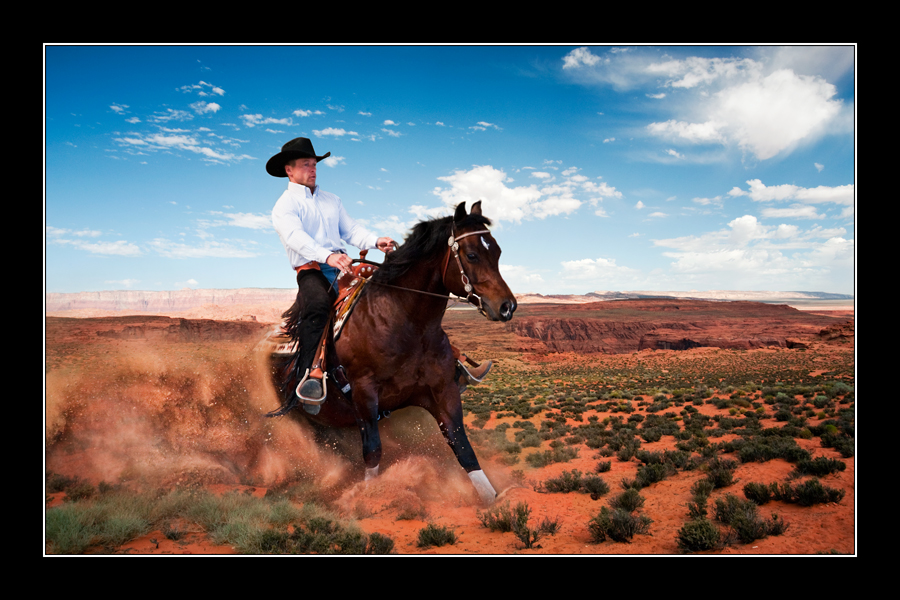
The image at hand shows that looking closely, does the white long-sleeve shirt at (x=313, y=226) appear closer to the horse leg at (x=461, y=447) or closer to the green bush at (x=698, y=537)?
the horse leg at (x=461, y=447)

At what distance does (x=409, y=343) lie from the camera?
521 centimetres

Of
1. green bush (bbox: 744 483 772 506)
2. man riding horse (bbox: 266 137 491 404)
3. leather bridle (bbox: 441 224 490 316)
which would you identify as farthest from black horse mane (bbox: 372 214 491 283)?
green bush (bbox: 744 483 772 506)

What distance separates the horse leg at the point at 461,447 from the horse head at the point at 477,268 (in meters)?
1.58

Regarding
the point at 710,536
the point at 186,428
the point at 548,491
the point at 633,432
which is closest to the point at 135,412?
the point at 186,428

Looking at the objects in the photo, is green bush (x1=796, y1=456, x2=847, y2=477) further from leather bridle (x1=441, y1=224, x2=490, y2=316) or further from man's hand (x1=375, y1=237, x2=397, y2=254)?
man's hand (x1=375, y1=237, x2=397, y2=254)

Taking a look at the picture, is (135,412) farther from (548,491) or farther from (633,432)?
(633,432)

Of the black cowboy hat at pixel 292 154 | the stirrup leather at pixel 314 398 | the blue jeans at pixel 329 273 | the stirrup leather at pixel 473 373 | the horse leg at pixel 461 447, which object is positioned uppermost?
the black cowboy hat at pixel 292 154

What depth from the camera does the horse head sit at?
4.38 meters

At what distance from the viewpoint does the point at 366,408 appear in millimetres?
5289

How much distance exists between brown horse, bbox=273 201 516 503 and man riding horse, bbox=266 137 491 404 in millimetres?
325

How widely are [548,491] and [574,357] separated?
158 feet

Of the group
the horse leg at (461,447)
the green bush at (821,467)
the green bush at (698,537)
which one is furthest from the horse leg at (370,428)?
the green bush at (821,467)

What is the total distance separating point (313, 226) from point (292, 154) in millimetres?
987

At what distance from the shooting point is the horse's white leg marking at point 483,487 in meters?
5.29
